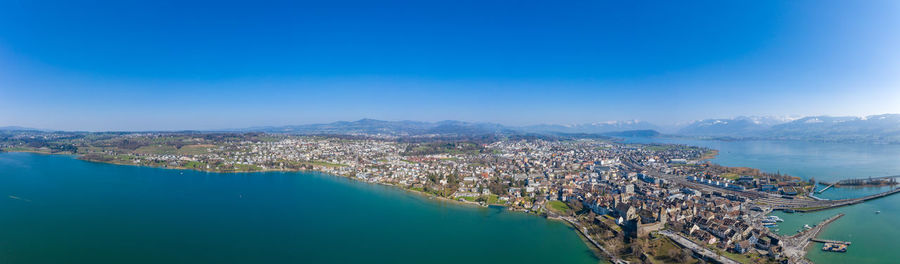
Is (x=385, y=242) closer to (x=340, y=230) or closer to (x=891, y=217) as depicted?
(x=340, y=230)

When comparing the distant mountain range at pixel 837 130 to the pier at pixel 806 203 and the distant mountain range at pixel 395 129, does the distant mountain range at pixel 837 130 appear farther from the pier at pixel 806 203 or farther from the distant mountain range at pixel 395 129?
the pier at pixel 806 203

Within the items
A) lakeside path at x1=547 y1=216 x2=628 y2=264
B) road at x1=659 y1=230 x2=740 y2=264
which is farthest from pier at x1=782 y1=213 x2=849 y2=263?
lakeside path at x1=547 y1=216 x2=628 y2=264

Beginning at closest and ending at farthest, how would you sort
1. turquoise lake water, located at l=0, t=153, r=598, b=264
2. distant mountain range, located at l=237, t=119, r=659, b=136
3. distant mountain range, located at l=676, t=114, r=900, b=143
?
turquoise lake water, located at l=0, t=153, r=598, b=264, distant mountain range, located at l=676, t=114, r=900, b=143, distant mountain range, located at l=237, t=119, r=659, b=136

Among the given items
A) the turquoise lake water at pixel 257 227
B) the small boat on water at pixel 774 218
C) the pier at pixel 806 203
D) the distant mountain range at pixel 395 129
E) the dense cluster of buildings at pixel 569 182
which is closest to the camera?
the turquoise lake water at pixel 257 227

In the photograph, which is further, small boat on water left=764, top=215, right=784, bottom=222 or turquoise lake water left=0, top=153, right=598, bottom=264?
small boat on water left=764, top=215, right=784, bottom=222

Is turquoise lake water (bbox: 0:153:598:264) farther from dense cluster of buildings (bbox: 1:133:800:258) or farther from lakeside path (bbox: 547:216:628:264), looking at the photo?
dense cluster of buildings (bbox: 1:133:800:258)

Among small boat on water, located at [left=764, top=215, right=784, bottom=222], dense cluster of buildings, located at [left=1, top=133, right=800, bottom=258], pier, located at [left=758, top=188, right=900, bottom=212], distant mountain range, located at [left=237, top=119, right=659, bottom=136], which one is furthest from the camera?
distant mountain range, located at [left=237, top=119, right=659, bottom=136]

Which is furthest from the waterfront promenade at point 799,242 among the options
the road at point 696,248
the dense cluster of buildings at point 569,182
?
the road at point 696,248

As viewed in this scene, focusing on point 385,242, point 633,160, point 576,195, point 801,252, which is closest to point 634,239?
point 801,252

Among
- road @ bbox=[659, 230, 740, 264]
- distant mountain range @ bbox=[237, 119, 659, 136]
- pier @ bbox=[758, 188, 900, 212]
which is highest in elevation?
distant mountain range @ bbox=[237, 119, 659, 136]
